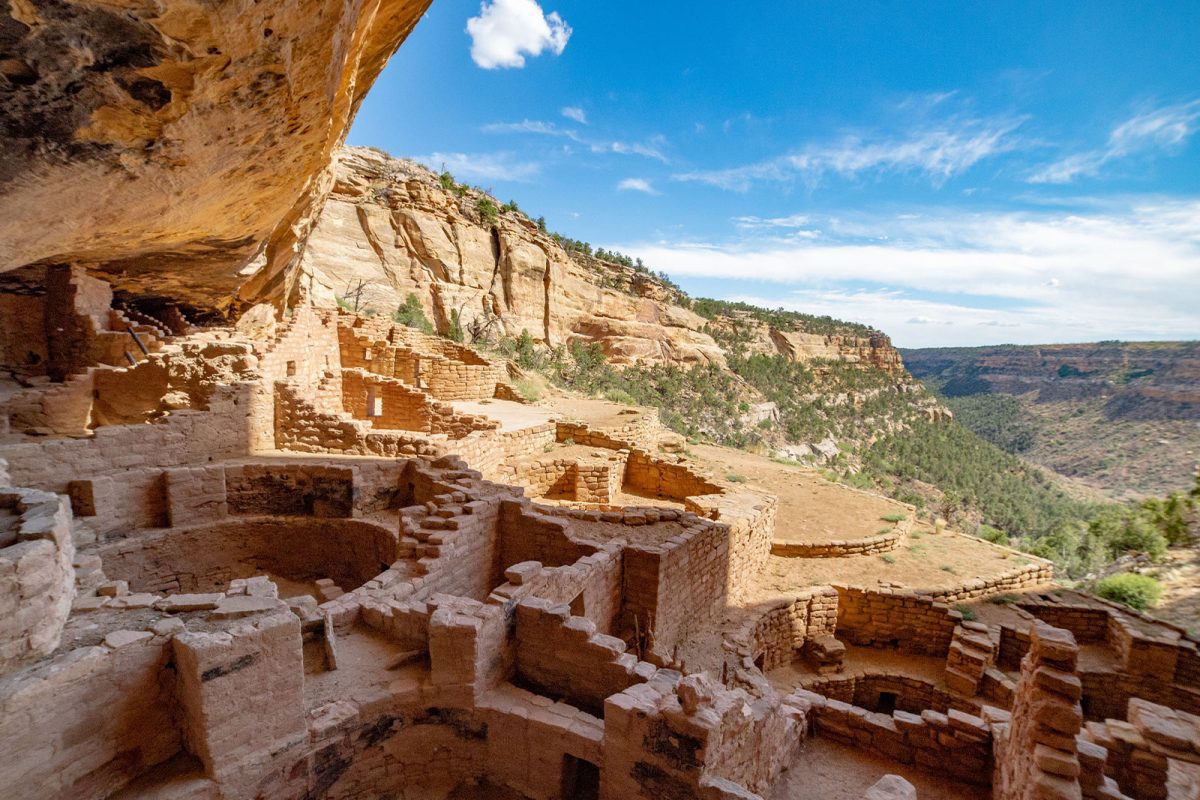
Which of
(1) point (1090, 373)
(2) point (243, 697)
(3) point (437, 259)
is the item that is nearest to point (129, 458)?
(2) point (243, 697)

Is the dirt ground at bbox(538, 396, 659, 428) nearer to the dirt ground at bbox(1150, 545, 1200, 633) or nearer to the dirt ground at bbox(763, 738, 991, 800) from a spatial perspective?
the dirt ground at bbox(763, 738, 991, 800)

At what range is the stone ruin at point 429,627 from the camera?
3082 millimetres

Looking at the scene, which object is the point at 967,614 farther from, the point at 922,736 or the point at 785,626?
the point at 922,736

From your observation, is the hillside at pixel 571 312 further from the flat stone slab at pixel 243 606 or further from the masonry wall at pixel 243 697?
the masonry wall at pixel 243 697

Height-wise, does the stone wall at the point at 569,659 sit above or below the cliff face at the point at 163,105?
below

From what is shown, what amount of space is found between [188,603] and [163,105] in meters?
3.69

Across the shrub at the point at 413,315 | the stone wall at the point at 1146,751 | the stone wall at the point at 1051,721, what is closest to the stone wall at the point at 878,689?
the stone wall at the point at 1146,751

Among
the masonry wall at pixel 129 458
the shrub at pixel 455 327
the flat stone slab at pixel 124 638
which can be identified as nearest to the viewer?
the flat stone slab at pixel 124 638

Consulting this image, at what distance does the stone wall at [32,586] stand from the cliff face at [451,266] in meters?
18.0

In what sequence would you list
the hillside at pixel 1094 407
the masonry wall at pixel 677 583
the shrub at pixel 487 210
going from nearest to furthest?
1. the masonry wall at pixel 677 583
2. the shrub at pixel 487 210
3. the hillside at pixel 1094 407

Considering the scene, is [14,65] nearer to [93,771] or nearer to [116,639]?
[116,639]

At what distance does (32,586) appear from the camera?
8.65 feet

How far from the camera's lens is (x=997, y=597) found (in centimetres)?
1046

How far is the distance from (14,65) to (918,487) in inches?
1867
